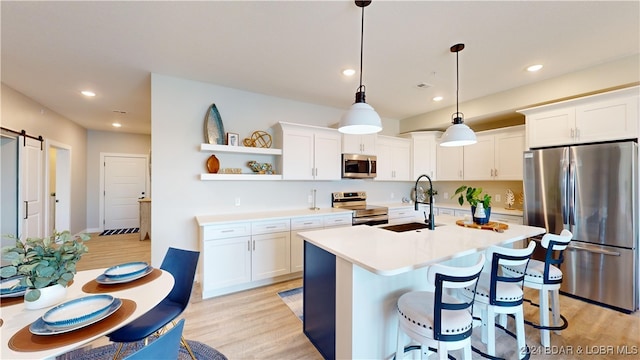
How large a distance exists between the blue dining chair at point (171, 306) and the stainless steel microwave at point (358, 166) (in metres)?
2.72

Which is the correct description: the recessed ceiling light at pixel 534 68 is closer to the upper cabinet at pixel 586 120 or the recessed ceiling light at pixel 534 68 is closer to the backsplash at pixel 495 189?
the upper cabinet at pixel 586 120

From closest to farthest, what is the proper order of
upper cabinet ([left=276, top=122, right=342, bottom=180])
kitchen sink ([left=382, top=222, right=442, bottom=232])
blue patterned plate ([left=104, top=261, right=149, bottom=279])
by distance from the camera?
1. blue patterned plate ([left=104, top=261, right=149, bottom=279])
2. kitchen sink ([left=382, top=222, right=442, bottom=232])
3. upper cabinet ([left=276, top=122, right=342, bottom=180])

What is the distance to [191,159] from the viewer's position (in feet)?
11.1

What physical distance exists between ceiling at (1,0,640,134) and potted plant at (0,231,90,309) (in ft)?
5.60

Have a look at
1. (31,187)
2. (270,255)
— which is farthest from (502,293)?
(31,187)

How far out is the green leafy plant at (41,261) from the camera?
123cm

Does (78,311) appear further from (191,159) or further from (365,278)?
(191,159)

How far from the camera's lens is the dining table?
1012mm

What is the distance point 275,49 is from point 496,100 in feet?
10.7

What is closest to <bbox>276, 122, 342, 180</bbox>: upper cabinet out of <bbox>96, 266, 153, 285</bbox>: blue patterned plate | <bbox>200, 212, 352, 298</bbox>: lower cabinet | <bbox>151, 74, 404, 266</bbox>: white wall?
<bbox>151, 74, 404, 266</bbox>: white wall

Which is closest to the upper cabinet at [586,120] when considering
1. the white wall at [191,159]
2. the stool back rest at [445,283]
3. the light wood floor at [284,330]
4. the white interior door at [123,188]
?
the light wood floor at [284,330]

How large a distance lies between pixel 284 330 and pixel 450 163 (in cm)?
401

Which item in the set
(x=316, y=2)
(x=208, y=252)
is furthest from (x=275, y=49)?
(x=208, y=252)

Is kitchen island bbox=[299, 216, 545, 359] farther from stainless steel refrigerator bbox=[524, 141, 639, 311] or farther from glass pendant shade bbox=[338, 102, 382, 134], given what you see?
stainless steel refrigerator bbox=[524, 141, 639, 311]
